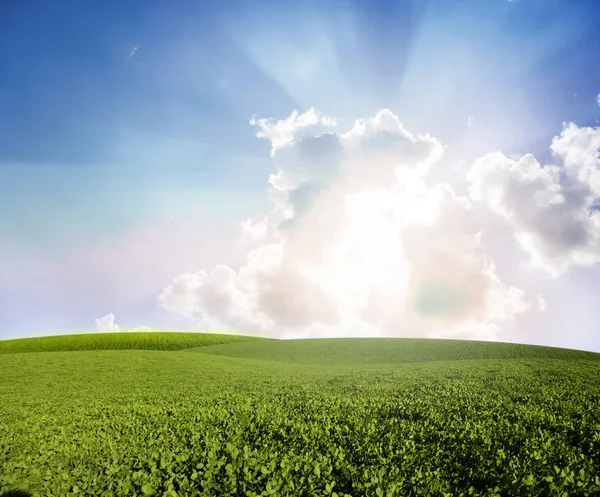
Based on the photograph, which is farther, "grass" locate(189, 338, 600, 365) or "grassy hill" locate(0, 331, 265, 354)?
"grassy hill" locate(0, 331, 265, 354)

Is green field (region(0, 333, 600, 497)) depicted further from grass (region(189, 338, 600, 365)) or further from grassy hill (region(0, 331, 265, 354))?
grassy hill (region(0, 331, 265, 354))

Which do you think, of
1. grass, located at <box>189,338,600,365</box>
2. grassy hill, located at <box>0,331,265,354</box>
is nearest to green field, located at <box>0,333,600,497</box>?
grass, located at <box>189,338,600,365</box>

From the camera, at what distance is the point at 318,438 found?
14.4 meters

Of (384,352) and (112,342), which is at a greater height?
(384,352)

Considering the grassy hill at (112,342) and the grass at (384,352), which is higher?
the grass at (384,352)

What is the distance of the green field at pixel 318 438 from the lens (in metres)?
10.3

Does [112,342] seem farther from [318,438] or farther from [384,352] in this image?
[318,438]

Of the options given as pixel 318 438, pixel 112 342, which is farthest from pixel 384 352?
pixel 112 342

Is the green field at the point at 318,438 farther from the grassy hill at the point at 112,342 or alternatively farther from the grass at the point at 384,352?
the grassy hill at the point at 112,342

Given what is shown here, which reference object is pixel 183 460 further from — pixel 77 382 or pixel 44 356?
pixel 44 356

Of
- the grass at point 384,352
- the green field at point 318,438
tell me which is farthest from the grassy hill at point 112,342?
the green field at point 318,438

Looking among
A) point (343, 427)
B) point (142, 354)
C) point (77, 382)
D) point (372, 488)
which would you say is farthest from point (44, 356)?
point (372, 488)

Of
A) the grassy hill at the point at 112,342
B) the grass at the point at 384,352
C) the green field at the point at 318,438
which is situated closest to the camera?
the green field at the point at 318,438

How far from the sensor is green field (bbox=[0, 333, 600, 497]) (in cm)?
1033
